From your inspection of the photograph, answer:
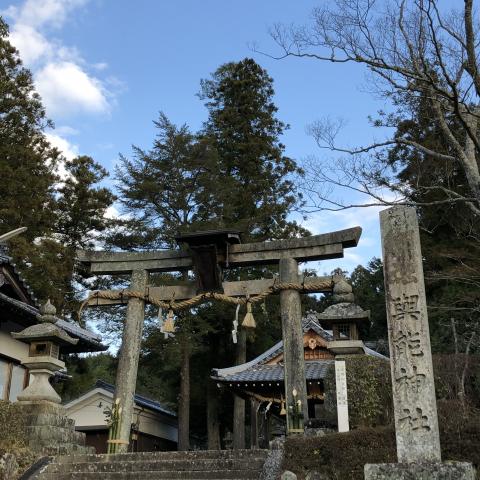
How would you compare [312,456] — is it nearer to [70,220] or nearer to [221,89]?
[70,220]

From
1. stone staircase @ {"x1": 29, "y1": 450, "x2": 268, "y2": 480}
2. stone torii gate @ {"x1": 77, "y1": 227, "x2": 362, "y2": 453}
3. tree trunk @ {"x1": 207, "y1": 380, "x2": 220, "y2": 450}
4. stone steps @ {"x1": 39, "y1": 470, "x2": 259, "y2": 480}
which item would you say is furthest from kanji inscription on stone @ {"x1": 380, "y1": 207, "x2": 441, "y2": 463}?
tree trunk @ {"x1": 207, "y1": 380, "x2": 220, "y2": 450}

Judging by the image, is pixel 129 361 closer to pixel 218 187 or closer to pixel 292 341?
pixel 292 341

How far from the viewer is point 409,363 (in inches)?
209

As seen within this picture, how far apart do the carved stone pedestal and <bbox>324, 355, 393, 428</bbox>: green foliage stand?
4.88 metres

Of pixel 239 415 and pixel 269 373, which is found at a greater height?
pixel 269 373

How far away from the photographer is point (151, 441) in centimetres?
2672

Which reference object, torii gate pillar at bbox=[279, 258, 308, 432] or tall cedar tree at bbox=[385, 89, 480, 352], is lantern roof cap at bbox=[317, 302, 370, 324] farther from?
tall cedar tree at bbox=[385, 89, 480, 352]

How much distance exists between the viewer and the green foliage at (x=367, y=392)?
9.48m

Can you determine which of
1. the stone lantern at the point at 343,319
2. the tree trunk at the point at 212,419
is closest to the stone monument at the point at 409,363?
the stone lantern at the point at 343,319

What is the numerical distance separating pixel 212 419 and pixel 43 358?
15.9 meters

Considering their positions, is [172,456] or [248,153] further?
[248,153]

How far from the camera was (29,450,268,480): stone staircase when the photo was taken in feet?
26.3

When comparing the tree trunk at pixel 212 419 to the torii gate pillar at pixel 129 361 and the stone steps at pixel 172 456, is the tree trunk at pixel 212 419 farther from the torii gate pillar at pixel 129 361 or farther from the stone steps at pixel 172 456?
the stone steps at pixel 172 456

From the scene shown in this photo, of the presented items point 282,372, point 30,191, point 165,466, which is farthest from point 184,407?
point 165,466
